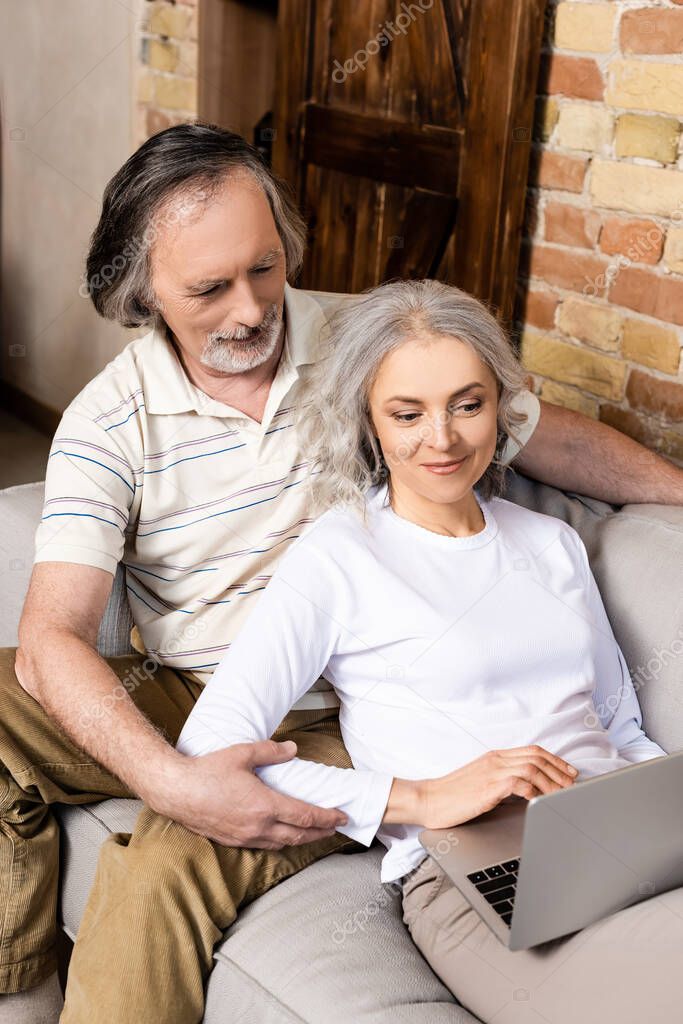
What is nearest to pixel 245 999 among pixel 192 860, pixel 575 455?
pixel 192 860

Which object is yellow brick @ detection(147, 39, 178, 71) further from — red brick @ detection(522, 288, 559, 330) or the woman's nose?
the woman's nose

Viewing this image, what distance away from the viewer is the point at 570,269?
7.70ft

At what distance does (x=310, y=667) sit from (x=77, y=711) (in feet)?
1.00

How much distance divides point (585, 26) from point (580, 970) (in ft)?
5.72

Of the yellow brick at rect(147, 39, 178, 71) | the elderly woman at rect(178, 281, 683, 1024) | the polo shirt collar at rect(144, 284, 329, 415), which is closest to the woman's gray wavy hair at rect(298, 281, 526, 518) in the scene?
the elderly woman at rect(178, 281, 683, 1024)

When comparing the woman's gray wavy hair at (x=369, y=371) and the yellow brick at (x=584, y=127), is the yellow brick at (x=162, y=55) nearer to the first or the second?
the yellow brick at (x=584, y=127)

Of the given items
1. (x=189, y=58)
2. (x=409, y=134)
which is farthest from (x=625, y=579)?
(x=189, y=58)

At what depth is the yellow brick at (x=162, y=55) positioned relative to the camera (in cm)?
354

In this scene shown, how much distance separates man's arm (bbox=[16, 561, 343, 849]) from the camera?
53.1 inches

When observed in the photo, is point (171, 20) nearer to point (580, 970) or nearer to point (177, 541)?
point (177, 541)

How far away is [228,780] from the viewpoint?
52.7 inches

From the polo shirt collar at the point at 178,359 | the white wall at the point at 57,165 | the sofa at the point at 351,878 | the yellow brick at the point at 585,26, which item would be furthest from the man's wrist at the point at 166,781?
the white wall at the point at 57,165

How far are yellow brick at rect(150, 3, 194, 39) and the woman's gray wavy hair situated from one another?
7.26ft

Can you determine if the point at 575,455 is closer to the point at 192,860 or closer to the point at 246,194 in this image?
the point at 246,194
